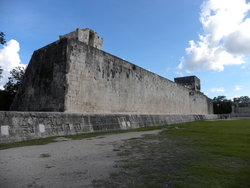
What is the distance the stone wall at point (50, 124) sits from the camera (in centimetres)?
528

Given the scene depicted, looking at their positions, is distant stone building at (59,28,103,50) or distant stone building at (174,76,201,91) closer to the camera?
distant stone building at (59,28,103,50)

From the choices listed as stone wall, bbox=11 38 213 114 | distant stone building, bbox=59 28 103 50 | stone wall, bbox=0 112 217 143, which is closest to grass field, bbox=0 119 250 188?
stone wall, bbox=0 112 217 143

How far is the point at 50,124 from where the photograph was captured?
641 cm

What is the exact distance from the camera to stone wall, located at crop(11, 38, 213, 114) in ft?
29.2

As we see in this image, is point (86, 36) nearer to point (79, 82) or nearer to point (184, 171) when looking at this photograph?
Answer: point (79, 82)

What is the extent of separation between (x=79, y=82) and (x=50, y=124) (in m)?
3.29

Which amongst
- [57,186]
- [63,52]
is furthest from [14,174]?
[63,52]

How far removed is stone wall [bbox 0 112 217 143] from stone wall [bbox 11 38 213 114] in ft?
3.86

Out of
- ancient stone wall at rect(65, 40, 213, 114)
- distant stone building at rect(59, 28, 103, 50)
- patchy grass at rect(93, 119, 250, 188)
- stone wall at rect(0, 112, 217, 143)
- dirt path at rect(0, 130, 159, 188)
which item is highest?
distant stone building at rect(59, 28, 103, 50)

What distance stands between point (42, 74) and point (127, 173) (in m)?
8.97

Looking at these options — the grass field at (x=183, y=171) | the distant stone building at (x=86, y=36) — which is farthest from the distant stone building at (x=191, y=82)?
the grass field at (x=183, y=171)

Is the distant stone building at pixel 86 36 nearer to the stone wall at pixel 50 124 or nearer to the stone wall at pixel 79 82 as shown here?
the stone wall at pixel 79 82

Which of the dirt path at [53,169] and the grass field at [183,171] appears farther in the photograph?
the dirt path at [53,169]

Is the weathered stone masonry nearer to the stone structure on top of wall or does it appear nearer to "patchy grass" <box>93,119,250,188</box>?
the stone structure on top of wall
